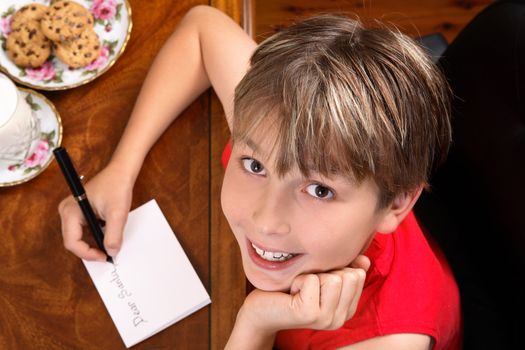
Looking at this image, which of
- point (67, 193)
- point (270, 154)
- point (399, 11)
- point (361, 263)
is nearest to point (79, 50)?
point (67, 193)

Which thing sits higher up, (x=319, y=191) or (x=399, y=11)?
(x=319, y=191)

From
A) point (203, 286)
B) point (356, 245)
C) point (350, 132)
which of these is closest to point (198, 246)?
point (203, 286)

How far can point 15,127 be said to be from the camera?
92 centimetres

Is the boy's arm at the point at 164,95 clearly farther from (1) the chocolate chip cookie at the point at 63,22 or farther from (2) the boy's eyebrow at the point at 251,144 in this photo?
(2) the boy's eyebrow at the point at 251,144

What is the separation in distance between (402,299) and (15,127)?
63cm

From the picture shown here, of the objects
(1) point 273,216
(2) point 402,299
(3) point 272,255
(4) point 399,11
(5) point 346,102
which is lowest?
(4) point 399,11

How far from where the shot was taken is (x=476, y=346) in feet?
3.18

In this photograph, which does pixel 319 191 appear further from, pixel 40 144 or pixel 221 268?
pixel 40 144

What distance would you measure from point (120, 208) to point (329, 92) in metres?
0.41

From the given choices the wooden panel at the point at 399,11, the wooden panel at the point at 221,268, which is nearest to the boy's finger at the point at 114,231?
the wooden panel at the point at 221,268

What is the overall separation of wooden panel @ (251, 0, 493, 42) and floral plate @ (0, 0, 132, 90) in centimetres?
101

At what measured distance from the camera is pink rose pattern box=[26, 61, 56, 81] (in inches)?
40.0

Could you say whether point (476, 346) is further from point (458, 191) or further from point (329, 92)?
point (329, 92)

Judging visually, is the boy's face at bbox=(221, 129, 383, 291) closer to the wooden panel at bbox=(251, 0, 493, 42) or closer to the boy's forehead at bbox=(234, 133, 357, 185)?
the boy's forehead at bbox=(234, 133, 357, 185)
